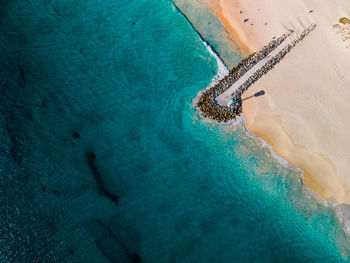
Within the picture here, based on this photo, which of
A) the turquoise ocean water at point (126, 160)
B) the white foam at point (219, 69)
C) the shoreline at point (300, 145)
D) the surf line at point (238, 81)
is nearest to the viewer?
the turquoise ocean water at point (126, 160)

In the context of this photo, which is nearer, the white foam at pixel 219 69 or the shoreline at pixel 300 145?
the shoreline at pixel 300 145

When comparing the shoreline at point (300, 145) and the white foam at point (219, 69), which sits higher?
the white foam at point (219, 69)

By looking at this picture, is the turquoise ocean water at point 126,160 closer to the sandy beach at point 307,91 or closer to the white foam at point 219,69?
the white foam at point 219,69

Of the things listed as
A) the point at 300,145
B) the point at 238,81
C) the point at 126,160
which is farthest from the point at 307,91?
the point at 126,160

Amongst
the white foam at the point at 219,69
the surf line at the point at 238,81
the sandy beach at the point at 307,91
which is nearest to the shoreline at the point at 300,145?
the sandy beach at the point at 307,91

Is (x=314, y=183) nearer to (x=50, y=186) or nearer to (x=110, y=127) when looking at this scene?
(x=110, y=127)

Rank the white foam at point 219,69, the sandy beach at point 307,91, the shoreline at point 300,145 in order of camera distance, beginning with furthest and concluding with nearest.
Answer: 1. the white foam at point 219,69
2. the sandy beach at point 307,91
3. the shoreline at point 300,145

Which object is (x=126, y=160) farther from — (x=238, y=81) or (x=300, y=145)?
(x=300, y=145)

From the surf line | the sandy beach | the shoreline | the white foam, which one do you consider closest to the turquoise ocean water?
the white foam
